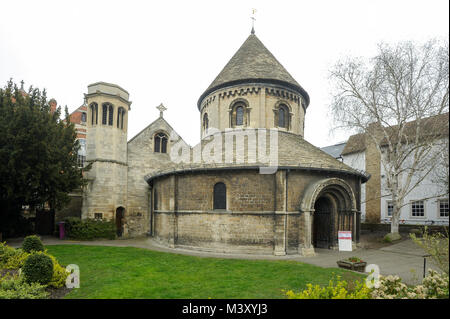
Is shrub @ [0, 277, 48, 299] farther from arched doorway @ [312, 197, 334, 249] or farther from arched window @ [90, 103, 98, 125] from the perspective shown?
arched window @ [90, 103, 98, 125]

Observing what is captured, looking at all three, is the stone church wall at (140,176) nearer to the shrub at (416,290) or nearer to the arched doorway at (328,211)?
the arched doorway at (328,211)

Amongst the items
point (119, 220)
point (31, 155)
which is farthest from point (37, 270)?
point (119, 220)

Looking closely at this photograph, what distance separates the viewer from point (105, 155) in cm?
2150

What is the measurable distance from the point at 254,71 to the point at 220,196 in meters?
9.97

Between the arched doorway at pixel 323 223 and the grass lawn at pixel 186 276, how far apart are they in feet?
18.7

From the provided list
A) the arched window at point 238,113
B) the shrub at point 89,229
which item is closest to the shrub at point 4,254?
the shrub at point 89,229

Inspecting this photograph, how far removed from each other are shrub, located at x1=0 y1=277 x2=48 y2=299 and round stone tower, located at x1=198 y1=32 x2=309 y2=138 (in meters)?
14.9

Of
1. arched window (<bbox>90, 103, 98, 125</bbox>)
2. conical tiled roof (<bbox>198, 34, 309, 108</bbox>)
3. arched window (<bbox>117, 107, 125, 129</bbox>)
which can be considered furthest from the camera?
arched window (<bbox>117, 107, 125, 129</bbox>)

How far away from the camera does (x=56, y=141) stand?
709 inches

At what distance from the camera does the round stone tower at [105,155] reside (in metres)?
20.8

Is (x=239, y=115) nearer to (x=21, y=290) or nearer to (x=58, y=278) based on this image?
(x=58, y=278)

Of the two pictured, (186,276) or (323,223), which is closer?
(186,276)

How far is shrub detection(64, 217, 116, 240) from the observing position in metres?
20.0

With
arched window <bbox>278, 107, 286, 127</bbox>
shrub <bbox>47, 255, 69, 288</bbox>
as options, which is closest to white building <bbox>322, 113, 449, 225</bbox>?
arched window <bbox>278, 107, 286, 127</bbox>
